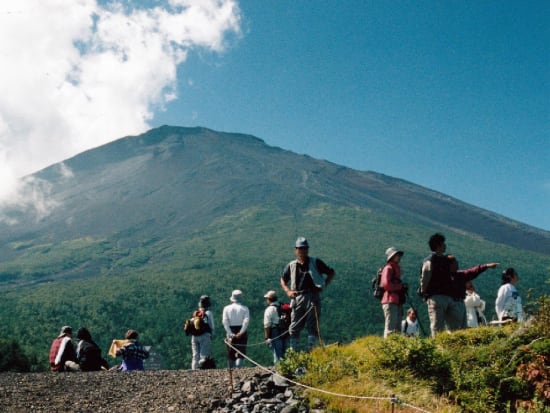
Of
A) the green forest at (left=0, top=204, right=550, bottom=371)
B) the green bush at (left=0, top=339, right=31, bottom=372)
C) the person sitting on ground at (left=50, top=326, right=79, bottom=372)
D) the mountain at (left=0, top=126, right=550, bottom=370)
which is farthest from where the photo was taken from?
the mountain at (left=0, top=126, right=550, bottom=370)

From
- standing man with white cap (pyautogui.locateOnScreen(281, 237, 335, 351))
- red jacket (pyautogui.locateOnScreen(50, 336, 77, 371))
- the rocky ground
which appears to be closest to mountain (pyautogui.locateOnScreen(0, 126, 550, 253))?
red jacket (pyautogui.locateOnScreen(50, 336, 77, 371))

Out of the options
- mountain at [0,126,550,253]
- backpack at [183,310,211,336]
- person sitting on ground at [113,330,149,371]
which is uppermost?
mountain at [0,126,550,253]

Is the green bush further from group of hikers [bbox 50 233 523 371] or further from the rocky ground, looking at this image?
the rocky ground

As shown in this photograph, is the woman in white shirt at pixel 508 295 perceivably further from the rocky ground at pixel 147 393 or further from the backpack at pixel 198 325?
the backpack at pixel 198 325

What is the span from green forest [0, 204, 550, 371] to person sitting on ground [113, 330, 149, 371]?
18087 millimetres

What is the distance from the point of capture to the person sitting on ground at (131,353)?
9.98 metres

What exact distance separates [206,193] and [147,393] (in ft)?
394

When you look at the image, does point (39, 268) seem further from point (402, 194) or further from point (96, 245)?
point (402, 194)

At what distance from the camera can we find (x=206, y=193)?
127 metres

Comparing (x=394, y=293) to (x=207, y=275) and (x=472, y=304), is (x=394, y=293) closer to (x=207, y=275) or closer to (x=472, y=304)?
(x=472, y=304)

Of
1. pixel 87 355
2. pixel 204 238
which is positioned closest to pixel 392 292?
pixel 87 355

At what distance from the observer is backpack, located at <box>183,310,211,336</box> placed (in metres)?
Result: 10.4

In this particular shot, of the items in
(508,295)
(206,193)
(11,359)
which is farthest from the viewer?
(206,193)

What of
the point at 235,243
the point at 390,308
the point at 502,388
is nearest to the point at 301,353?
the point at 390,308
